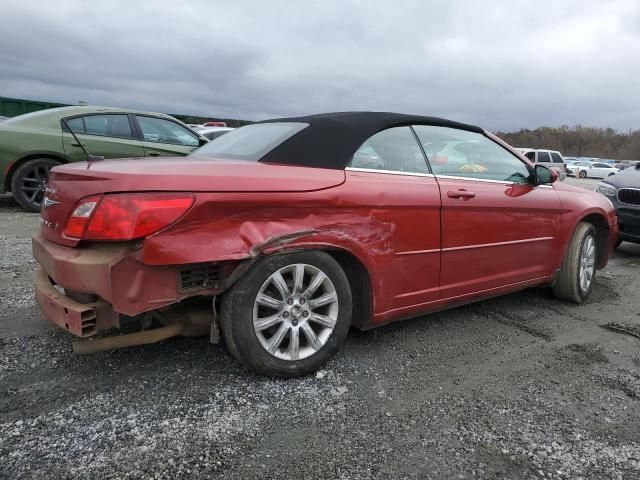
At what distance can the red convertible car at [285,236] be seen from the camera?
2285mm

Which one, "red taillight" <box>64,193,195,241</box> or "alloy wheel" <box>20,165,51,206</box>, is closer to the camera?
"red taillight" <box>64,193,195,241</box>

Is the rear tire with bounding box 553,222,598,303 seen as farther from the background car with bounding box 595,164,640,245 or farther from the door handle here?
the background car with bounding box 595,164,640,245

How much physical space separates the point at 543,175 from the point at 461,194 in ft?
3.74

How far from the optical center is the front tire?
8.18ft

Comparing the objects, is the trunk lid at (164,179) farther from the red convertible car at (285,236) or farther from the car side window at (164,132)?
the car side window at (164,132)

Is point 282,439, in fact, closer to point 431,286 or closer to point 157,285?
point 157,285

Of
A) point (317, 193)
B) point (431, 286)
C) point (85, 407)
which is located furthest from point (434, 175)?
point (85, 407)

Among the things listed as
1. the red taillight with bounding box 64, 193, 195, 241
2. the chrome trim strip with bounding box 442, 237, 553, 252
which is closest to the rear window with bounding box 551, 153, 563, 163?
the chrome trim strip with bounding box 442, 237, 553, 252

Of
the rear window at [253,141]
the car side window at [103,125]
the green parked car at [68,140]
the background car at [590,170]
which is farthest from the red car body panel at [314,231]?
the background car at [590,170]

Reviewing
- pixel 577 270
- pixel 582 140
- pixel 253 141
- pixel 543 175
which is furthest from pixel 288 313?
pixel 582 140

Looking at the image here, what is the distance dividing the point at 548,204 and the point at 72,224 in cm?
344

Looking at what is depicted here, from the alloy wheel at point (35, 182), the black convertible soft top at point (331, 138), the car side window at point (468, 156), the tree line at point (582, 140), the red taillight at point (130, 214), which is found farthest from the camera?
the tree line at point (582, 140)

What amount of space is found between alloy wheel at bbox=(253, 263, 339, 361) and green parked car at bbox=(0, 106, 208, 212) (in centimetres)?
520

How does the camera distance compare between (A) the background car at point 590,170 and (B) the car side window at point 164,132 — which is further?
(A) the background car at point 590,170
